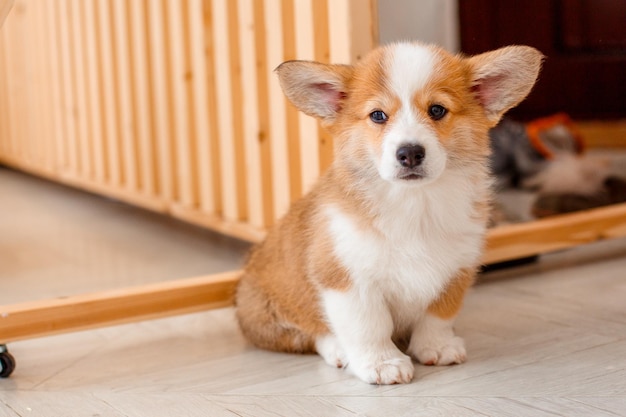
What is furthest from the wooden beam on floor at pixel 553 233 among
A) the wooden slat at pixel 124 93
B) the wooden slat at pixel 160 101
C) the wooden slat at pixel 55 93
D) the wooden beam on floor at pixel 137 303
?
the wooden slat at pixel 55 93

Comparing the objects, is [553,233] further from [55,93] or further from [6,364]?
[55,93]

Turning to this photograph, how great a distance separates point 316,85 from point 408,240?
32 centimetres

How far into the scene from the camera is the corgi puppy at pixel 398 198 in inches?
57.3

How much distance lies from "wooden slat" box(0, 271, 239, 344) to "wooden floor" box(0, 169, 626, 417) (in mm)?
65

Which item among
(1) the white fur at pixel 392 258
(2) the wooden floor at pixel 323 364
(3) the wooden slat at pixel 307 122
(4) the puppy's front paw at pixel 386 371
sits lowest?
(2) the wooden floor at pixel 323 364

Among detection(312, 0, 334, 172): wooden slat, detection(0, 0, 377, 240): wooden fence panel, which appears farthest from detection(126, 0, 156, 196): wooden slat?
detection(312, 0, 334, 172): wooden slat

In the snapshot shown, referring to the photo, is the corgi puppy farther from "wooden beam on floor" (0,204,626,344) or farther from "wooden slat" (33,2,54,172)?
"wooden slat" (33,2,54,172)

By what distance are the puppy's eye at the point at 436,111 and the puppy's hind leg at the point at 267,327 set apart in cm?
50

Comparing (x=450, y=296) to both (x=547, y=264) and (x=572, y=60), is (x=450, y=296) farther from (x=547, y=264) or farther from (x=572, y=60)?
(x=572, y=60)

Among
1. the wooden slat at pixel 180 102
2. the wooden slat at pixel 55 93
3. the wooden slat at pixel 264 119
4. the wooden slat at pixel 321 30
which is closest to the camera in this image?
the wooden slat at pixel 321 30

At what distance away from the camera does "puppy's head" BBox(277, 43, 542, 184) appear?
1.41 meters

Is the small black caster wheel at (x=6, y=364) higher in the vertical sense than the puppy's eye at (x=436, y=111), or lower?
lower

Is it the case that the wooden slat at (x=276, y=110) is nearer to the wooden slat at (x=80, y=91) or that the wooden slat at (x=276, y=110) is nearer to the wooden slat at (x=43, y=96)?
the wooden slat at (x=80, y=91)

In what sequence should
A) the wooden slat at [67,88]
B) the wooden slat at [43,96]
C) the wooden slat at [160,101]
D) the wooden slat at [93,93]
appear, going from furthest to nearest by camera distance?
the wooden slat at [43,96], the wooden slat at [67,88], the wooden slat at [93,93], the wooden slat at [160,101]
